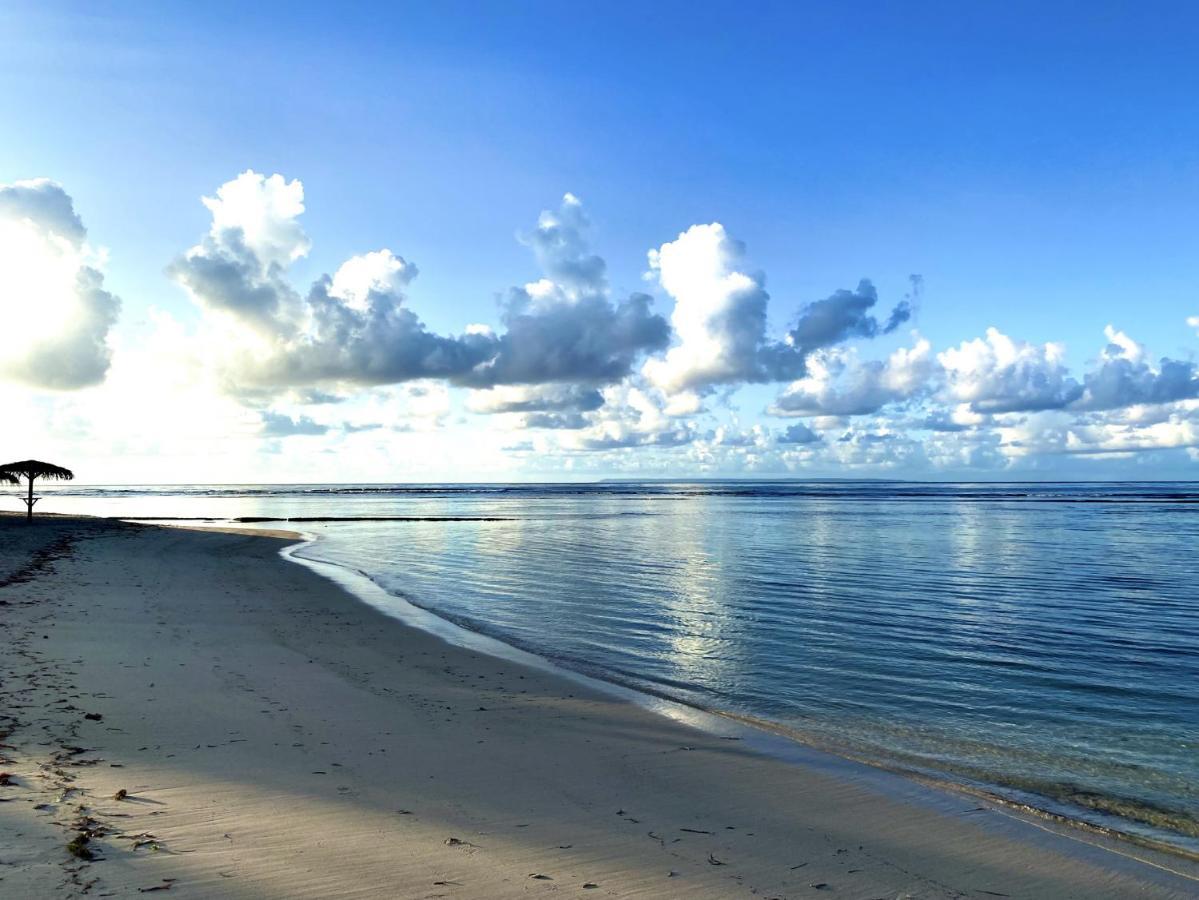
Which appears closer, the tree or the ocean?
the ocean

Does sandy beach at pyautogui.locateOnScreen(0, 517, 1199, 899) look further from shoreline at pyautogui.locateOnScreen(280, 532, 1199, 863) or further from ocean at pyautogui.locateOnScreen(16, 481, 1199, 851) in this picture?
ocean at pyautogui.locateOnScreen(16, 481, 1199, 851)

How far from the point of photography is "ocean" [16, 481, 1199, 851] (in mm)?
10575

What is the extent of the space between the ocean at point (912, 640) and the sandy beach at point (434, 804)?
1918 mm

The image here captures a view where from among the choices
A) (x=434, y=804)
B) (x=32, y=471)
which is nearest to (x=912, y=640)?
(x=434, y=804)

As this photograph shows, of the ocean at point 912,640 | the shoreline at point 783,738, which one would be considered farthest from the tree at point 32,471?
the shoreline at point 783,738

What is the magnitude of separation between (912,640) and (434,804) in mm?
14583

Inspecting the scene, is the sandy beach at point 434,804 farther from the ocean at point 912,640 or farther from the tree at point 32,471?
the tree at point 32,471

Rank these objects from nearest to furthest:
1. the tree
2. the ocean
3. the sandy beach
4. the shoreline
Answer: the sandy beach → the shoreline → the ocean → the tree

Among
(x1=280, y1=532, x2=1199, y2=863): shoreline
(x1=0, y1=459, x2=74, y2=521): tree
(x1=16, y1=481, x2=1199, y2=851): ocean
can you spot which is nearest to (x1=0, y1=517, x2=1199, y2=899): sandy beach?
(x1=280, y1=532, x2=1199, y2=863): shoreline

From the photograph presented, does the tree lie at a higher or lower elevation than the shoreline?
higher

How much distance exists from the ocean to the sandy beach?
75.5 inches

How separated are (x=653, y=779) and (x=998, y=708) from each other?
24.5 feet

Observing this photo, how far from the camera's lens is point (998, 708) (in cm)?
1317

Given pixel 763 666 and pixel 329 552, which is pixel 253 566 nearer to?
pixel 329 552
